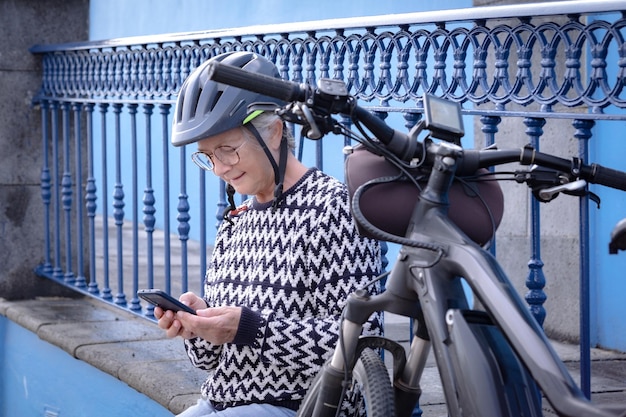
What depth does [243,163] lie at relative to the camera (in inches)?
115

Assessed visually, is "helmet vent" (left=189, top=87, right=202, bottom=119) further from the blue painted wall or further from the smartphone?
the blue painted wall

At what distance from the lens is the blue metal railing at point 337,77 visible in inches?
116

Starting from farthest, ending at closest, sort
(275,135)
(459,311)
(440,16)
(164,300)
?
(440,16) → (275,135) → (164,300) → (459,311)

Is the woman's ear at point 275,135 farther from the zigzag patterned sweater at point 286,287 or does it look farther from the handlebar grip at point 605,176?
the handlebar grip at point 605,176

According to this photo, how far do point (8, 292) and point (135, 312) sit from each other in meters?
1.22

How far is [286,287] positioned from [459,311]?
3.57 feet

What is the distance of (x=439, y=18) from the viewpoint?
127 inches

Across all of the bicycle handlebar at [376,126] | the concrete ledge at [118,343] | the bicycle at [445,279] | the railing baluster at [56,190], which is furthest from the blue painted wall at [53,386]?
the bicycle handlebar at [376,126]

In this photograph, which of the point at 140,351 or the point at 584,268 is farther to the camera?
the point at 140,351

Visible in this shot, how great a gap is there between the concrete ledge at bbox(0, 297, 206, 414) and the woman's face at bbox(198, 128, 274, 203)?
4.21ft

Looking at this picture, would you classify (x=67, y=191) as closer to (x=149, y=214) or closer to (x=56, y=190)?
(x=56, y=190)

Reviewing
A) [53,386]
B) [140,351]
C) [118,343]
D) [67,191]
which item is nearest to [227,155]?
[140,351]

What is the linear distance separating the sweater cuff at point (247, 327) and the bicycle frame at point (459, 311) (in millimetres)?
762

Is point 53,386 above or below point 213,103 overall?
below
